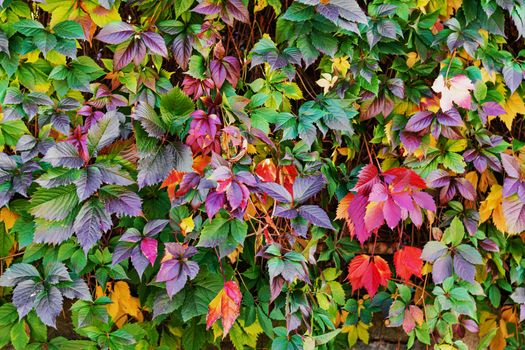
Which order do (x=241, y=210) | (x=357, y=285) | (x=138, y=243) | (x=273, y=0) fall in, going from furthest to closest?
1. (x=357, y=285)
2. (x=273, y=0)
3. (x=138, y=243)
4. (x=241, y=210)

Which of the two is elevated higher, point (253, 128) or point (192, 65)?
point (192, 65)

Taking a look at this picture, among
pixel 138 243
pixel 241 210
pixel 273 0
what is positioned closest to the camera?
pixel 241 210

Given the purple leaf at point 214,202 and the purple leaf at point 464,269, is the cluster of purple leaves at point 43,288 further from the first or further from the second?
the purple leaf at point 464,269

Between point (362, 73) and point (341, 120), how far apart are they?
0.17 meters

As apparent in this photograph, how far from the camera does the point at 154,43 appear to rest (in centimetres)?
168

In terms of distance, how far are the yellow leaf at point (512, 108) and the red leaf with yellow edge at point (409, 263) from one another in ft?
1.75

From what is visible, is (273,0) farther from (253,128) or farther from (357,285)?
(357,285)

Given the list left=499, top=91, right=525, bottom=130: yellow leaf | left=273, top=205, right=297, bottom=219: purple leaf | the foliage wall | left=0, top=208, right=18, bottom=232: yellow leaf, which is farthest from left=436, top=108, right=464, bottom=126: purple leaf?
left=0, top=208, right=18, bottom=232: yellow leaf

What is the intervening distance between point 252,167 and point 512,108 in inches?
37.0

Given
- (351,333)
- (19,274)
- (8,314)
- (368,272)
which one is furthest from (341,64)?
(8,314)

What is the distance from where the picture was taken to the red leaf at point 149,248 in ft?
5.36

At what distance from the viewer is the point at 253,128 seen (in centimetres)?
171

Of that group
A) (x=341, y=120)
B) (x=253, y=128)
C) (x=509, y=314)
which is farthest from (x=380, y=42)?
(x=509, y=314)

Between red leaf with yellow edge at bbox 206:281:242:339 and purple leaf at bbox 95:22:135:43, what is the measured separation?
75 cm
